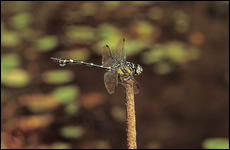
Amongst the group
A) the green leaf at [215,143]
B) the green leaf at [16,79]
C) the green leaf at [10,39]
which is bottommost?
the green leaf at [215,143]

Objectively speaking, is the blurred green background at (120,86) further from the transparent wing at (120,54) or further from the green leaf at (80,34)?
the transparent wing at (120,54)

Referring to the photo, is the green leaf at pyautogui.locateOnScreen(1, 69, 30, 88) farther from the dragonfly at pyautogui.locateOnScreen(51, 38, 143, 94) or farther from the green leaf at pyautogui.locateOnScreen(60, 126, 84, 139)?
the dragonfly at pyautogui.locateOnScreen(51, 38, 143, 94)

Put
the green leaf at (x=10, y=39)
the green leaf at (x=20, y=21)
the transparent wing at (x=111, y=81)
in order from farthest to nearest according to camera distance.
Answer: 1. the green leaf at (x=20, y=21)
2. the green leaf at (x=10, y=39)
3. the transparent wing at (x=111, y=81)

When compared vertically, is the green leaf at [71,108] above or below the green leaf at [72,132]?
above

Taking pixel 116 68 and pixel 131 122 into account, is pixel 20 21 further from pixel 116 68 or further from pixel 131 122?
pixel 131 122

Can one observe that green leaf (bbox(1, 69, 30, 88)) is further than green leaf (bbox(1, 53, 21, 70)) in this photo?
No

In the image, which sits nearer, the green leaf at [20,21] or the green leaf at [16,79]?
the green leaf at [16,79]

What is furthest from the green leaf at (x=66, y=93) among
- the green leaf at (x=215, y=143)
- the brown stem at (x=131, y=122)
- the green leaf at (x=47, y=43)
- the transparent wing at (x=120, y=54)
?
the brown stem at (x=131, y=122)

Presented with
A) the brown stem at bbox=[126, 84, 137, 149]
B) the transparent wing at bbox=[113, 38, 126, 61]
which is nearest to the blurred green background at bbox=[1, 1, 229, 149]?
the transparent wing at bbox=[113, 38, 126, 61]
